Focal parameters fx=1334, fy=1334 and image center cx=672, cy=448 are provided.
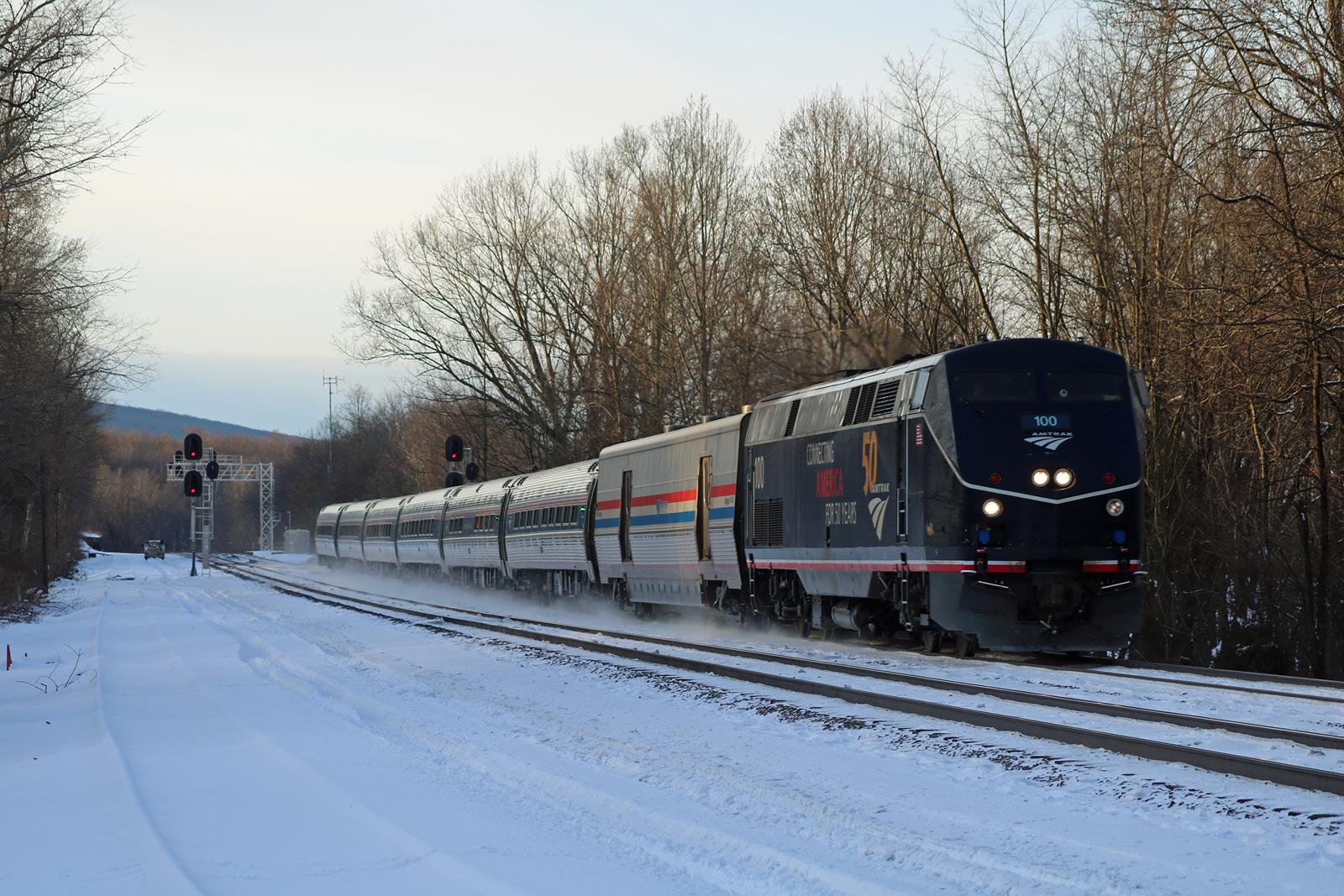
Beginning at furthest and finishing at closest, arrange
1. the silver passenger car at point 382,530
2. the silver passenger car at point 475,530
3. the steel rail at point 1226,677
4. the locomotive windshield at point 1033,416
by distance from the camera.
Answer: the silver passenger car at point 382,530
the silver passenger car at point 475,530
the locomotive windshield at point 1033,416
the steel rail at point 1226,677

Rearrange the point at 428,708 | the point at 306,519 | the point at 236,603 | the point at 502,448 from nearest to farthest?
the point at 428,708, the point at 236,603, the point at 502,448, the point at 306,519

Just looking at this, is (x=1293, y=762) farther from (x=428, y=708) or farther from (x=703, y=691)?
(x=428, y=708)

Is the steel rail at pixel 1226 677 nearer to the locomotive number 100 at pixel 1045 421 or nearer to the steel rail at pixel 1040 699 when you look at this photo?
the steel rail at pixel 1040 699

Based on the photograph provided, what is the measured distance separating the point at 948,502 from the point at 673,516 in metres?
10.1

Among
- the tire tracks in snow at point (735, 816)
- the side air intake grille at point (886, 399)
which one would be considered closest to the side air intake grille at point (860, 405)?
the side air intake grille at point (886, 399)

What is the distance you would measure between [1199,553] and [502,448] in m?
49.9

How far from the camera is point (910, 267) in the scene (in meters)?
32.5

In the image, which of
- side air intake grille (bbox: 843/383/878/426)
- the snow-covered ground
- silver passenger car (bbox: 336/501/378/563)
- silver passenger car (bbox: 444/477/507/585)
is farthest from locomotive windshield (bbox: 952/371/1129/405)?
silver passenger car (bbox: 336/501/378/563)

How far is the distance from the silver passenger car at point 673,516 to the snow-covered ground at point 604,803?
7.74 metres

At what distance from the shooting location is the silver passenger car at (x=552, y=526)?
31.0 meters

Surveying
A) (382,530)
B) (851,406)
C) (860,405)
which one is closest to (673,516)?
(851,406)

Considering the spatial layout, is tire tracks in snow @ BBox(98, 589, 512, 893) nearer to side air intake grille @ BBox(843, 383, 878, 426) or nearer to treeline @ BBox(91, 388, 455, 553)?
side air intake grille @ BBox(843, 383, 878, 426)

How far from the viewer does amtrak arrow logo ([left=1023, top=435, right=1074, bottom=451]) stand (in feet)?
50.0

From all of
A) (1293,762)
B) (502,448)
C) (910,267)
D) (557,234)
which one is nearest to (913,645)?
(1293,762)
